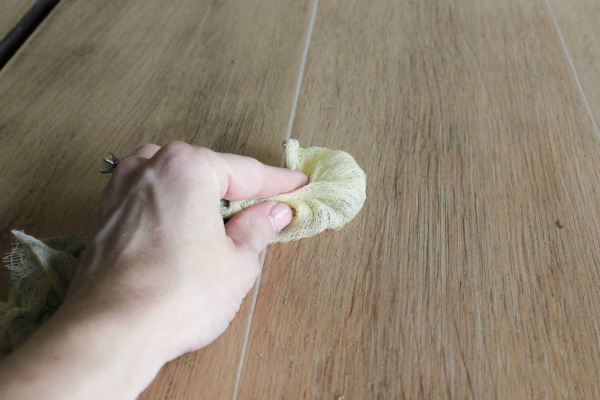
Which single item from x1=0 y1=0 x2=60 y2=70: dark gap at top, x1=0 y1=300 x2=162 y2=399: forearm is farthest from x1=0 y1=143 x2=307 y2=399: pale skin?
x1=0 y1=0 x2=60 y2=70: dark gap at top

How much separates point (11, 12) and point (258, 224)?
1.96ft

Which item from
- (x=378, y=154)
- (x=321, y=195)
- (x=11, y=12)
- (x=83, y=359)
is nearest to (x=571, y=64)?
(x=378, y=154)

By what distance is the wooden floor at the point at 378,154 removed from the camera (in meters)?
0.44

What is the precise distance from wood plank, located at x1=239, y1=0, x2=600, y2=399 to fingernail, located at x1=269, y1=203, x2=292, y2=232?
29 millimetres

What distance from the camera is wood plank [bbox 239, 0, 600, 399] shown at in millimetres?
435

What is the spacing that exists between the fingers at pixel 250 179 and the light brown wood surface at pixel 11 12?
0.51 metres

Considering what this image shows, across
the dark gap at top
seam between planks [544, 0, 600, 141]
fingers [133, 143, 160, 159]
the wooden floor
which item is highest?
the dark gap at top

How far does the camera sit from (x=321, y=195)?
1.70ft

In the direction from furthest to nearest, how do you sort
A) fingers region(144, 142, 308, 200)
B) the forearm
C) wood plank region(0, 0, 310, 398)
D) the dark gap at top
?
the dark gap at top < wood plank region(0, 0, 310, 398) < fingers region(144, 142, 308, 200) < the forearm

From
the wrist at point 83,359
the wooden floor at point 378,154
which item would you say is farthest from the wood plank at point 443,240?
the wrist at point 83,359

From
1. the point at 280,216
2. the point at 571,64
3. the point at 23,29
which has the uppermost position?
the point at 23,29

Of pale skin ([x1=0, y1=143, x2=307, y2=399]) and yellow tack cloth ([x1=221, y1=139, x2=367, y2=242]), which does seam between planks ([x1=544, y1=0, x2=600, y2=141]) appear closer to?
yellow tack cloth ([x1=221, y1=139, x2=367, y2=242])

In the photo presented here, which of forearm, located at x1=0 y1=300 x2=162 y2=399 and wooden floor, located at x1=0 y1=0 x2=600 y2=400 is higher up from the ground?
forearm, located at x1=0 y1=300 x2=162 y2=399

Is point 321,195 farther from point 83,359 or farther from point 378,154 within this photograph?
point 83,359
